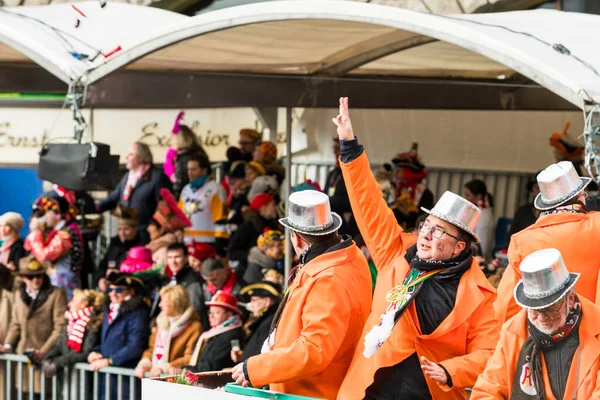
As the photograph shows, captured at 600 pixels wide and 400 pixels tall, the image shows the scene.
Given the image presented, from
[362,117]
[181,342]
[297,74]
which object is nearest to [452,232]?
[181,342]

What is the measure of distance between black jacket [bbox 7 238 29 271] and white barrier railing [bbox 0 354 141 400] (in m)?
1.10

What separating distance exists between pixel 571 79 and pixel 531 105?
4.25 meters

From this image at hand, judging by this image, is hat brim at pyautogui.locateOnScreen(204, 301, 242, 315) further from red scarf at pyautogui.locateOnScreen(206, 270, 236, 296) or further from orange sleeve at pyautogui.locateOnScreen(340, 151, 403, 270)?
orange sleeve at pyautogui.locateOnScreen(340, 151, 403, 270)

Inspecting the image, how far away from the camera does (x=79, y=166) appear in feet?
27.3

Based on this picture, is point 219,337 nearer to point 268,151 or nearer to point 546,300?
point 268,151

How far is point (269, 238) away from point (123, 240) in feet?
5.29

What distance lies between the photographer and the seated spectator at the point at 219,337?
870 cm

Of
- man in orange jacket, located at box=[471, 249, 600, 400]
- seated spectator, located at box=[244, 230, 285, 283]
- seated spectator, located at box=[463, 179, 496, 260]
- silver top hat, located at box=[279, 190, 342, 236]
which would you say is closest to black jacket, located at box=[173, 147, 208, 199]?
seated spectator, located at box=[244, 230, 285, 283]

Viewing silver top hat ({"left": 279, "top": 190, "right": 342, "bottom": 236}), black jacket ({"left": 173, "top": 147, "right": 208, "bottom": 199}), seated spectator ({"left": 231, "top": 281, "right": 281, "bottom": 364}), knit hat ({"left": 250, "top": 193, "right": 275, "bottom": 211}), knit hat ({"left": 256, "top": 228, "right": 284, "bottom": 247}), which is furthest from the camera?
black jacket ({"left": 173, "top": 147, "right": 208, "bottom": 199})

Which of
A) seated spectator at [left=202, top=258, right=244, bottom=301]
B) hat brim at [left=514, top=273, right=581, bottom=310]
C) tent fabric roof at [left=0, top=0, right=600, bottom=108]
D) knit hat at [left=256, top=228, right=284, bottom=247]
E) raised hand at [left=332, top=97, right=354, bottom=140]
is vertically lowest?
seated spectator at [left=202, top=258, right=244, bottom=301]

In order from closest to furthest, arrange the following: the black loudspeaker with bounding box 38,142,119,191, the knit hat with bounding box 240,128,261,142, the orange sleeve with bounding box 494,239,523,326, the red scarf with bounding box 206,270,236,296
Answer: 1. the orange sleeve with bounding box 494,239,523,326
2. the black loudspeaker with bounding box 38,142,119,191
3. the red scarf with bounding box 206,270,236,296
4. the knit hat with bounding box 240,128,261,142

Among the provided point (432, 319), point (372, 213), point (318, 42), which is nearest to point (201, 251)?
point (318, 42)

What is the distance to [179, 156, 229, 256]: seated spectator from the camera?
11.0 m

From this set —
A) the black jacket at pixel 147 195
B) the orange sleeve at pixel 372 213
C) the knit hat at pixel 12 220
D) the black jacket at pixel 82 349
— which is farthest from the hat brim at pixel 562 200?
the knit hat at pixel 12 220
